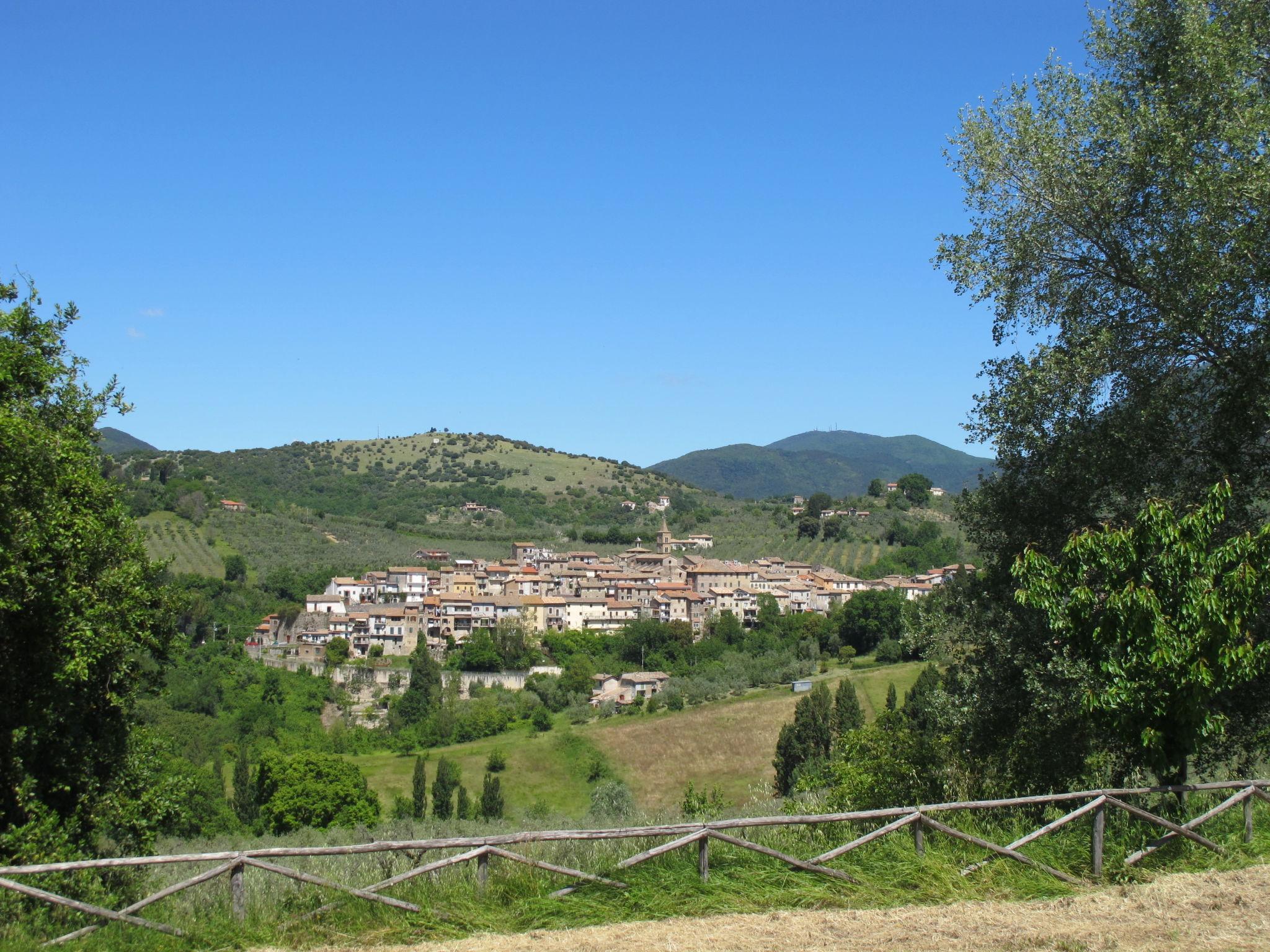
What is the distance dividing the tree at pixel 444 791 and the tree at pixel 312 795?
2.21 metres

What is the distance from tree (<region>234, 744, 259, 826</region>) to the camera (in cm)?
3722

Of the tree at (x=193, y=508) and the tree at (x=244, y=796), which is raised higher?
the tree at (x=193, y=508)

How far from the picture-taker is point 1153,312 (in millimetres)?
10484

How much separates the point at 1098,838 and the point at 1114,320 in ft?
18.6

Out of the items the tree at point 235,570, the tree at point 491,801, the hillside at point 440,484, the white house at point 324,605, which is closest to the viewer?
the tree at point 491,801

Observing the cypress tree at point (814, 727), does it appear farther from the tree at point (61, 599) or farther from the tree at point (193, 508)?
the tree at point (193, 508)

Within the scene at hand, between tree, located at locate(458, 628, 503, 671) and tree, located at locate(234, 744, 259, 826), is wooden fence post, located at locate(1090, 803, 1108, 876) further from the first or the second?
tree, located at locate(458, 628, 503, 671)

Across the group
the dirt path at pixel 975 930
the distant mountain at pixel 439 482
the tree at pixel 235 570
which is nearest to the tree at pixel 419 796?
the dirt path at pixel 975 930

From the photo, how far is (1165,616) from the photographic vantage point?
7.88 meters

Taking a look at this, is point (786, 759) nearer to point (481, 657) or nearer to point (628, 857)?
point (628, 857)

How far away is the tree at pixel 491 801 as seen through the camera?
36.9 metres

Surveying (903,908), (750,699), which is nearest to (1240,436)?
(903,908)

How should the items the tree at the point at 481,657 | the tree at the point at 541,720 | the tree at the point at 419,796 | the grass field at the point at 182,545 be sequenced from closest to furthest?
the tree at the point at 419,796
the tree at the point at 541,720
the tree at the point at 481,657
the grass field at the point at 182,545

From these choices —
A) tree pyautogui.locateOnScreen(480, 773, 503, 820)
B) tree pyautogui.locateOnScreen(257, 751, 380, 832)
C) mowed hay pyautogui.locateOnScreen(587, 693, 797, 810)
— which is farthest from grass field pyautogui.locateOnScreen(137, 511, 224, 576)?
tree pyautogui.locateOnScreen(480, 773, 503, 820)
